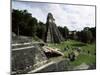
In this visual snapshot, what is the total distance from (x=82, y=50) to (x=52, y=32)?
0.45m

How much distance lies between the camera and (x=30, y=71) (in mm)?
2299

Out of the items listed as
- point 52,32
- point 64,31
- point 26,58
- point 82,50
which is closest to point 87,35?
point 82,50

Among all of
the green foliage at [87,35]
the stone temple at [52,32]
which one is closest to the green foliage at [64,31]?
the stone temple at [52,32]

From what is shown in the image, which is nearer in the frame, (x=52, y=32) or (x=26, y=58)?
(x=26, y=58)

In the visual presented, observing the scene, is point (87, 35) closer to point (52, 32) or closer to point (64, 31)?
point (64, 31)

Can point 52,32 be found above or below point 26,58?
above

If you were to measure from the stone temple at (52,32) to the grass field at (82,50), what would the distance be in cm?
6

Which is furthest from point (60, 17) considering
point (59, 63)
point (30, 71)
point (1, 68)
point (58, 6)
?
point (1, 68)

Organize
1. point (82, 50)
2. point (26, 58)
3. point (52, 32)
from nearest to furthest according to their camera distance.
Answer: point (26, 58)
point (52, 32)
point (82, 50)

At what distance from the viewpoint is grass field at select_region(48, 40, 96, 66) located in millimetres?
2451

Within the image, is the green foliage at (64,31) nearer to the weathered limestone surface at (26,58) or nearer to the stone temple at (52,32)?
the stone temple at (52,32)

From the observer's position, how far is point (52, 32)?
7.90ft

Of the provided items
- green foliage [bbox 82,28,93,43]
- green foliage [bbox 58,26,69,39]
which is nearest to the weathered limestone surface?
green foliage [bbox 58,26,69,39]

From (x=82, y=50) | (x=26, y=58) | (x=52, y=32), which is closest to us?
(x=26, y=58)
